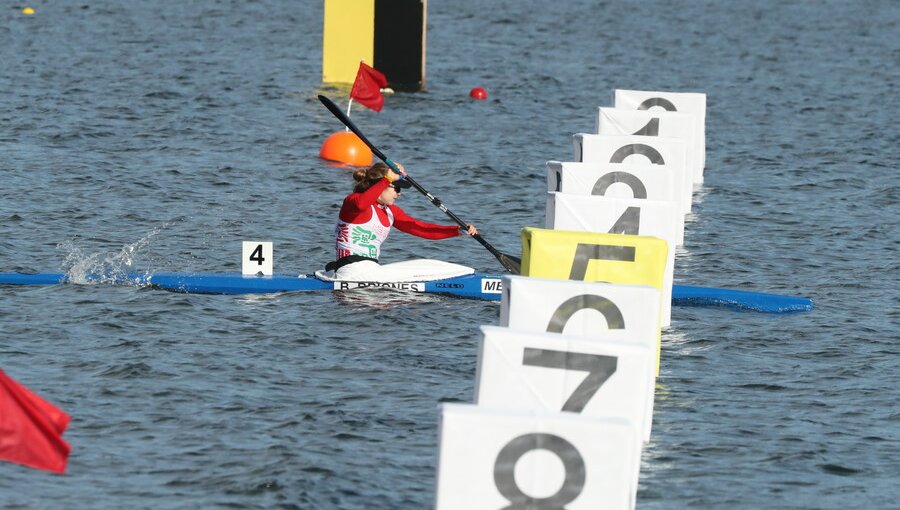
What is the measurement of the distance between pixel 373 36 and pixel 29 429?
974 inches

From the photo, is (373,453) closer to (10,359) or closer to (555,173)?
(10,359)

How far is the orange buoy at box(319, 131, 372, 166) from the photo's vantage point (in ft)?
85.7

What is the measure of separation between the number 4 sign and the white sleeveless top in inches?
30.3

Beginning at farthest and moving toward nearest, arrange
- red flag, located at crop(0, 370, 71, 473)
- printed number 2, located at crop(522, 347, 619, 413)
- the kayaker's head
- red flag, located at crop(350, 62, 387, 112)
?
red flag, located at crop(350, 62, 387, 112), the kayaker's head, printed number 2, located at crop(522, 347, 619, 413), red flag, located at crop(0, 370, 71, 473)

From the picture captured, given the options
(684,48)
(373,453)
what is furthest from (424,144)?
(684,48)

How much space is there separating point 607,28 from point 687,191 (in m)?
31.6

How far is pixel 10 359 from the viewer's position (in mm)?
13812

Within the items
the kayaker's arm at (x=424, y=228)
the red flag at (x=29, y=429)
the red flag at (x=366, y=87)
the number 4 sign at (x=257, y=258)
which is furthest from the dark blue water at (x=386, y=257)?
the red flag at (x=29, y=429)

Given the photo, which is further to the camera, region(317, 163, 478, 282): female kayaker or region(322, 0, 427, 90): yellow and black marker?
region(322, 0, 427, 90): yellow and black marker

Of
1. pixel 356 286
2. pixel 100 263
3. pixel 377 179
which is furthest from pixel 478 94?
pixel 377 179

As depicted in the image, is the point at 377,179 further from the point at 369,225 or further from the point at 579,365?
the point at 579,365

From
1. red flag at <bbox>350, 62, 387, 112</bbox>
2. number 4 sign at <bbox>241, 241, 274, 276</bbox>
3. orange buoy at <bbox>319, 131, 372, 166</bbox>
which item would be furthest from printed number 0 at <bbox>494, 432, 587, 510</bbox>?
orange buoy at <bbox>319, 131, 372, 166</bbox>

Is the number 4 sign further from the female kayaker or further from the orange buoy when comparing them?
the orange buoy

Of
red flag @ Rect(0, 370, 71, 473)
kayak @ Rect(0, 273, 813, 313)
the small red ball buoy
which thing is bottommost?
kayak @ Rect(0, 273, 813, 313)
